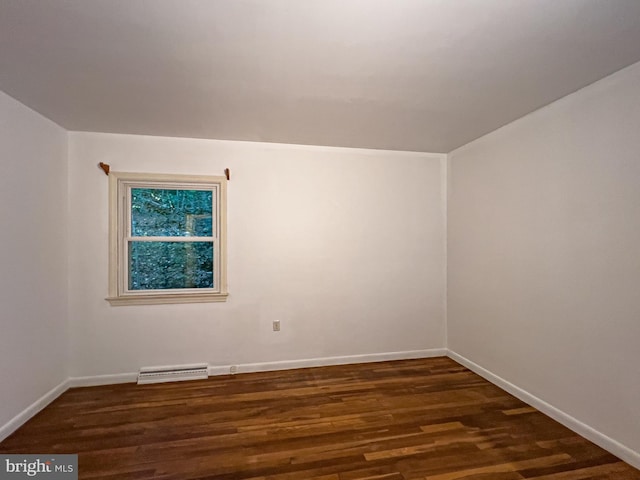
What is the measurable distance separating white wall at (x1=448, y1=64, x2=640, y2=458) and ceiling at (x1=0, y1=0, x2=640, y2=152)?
307mm

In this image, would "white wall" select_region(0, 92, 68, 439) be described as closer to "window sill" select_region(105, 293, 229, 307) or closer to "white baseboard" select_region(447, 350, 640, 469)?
"window sill" select_region(105, 293, 229, 307)

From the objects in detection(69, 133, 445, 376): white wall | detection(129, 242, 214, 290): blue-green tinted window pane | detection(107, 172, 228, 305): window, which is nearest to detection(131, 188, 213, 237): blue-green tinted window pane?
detection(107, 172, 228, 305): window

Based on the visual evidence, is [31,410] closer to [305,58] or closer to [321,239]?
[321,239]

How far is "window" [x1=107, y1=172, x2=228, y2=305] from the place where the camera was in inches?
123

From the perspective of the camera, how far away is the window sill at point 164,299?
3.09 metres

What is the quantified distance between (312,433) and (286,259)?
171 cm

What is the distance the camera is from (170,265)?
3.29 metres

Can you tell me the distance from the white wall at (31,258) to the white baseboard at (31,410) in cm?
3

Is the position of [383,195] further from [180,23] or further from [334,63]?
[180,23]

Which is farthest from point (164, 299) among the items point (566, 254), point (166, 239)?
point (566, 254)

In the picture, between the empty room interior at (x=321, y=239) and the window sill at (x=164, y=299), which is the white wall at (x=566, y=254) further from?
the window sill at (x=164, y=299)

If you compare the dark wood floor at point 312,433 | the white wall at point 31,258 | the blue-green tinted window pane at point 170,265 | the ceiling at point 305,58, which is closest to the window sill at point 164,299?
the blue-green tinted window pane at point 170,265

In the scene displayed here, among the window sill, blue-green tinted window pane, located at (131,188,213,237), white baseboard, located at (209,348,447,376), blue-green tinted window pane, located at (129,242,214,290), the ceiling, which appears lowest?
white baseboard, located at (209,348,447,376)

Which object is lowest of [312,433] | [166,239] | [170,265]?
[312,433]
